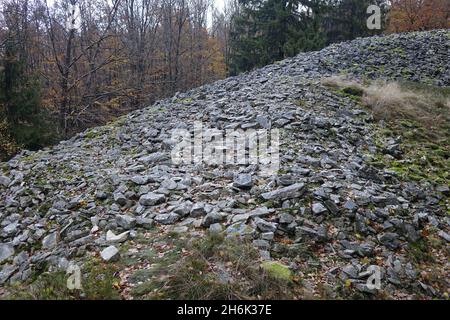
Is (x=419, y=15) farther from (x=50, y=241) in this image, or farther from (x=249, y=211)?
(x=50, y=241)

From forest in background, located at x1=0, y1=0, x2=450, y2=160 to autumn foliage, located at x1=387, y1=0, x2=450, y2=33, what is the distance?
88 millimetres

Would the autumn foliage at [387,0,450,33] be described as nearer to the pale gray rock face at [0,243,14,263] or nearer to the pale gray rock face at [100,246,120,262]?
the pale gray rock face at [100,246,120,262]

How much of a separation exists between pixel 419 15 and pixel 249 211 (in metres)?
34.6

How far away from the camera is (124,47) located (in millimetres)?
21609

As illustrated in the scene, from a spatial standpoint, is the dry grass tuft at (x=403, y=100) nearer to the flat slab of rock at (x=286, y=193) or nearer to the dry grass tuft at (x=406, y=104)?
the dry grass tuft at (x=406, y=104)


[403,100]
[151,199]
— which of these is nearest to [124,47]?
[403,100]

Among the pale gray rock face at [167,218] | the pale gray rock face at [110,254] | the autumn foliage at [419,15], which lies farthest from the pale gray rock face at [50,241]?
the autumn foliage at [419,15]

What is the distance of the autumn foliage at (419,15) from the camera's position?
30.0m

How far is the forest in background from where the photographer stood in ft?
42.4

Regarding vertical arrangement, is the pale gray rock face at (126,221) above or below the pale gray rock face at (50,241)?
above

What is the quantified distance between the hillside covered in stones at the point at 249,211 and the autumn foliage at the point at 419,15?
2780cm

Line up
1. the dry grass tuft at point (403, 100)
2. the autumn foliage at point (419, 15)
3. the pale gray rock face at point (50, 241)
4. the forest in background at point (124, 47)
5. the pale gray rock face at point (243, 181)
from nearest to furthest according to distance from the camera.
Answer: the pale gray rock face at point (50, 241) → the pale gray rock face at point (243, 181) → the dry grass tuft at point (403, 100) → the forest in background at point (124, 47) → the autumn foliage at point (419, 15)

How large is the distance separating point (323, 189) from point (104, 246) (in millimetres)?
3696

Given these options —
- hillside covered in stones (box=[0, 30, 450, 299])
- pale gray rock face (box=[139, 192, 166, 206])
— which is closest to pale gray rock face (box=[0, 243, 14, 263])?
hillside covered in stones (box=[0, 30, 450, 299])
